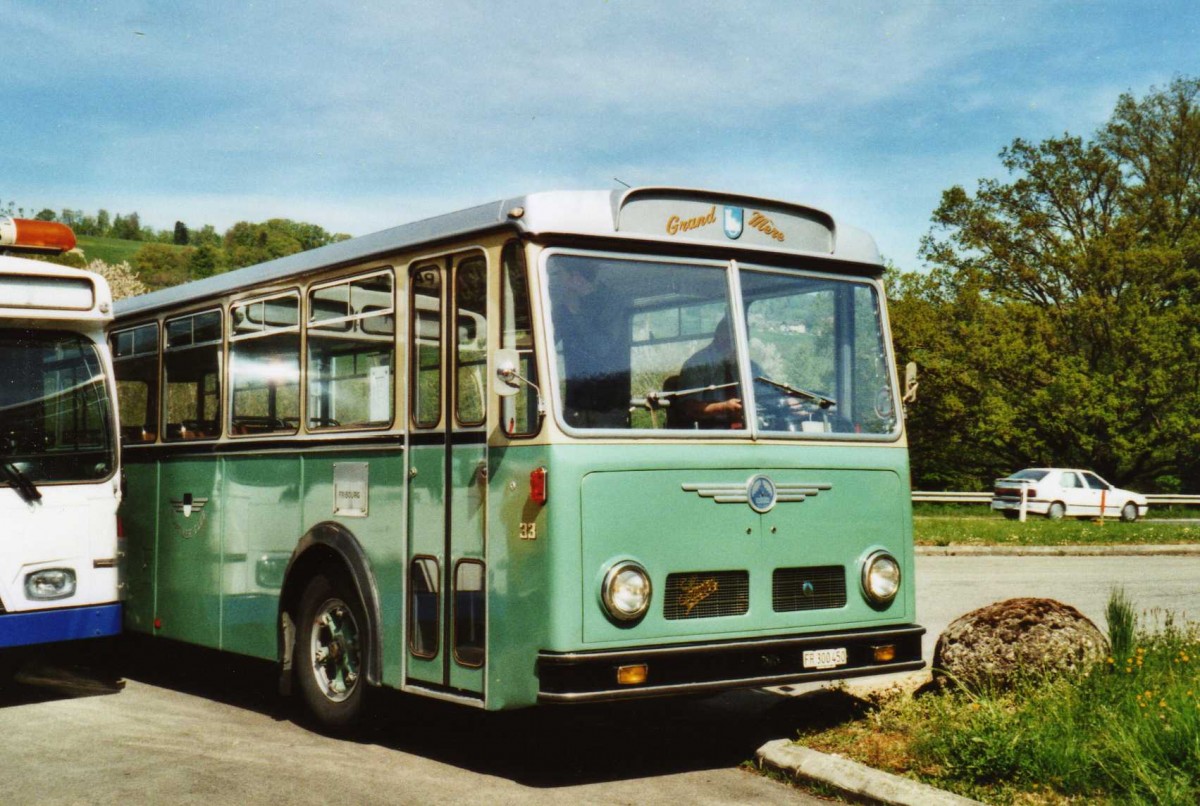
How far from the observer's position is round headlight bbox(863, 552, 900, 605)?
789cm

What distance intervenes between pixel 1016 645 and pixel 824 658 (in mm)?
1335

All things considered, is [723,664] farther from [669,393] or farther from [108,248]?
[108,248]

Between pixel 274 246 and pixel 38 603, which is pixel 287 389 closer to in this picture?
pixel 38 603

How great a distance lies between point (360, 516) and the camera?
328 inches

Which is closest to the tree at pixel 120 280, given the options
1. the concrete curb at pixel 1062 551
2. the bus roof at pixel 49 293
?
the concrete curb at pixel 1062 551

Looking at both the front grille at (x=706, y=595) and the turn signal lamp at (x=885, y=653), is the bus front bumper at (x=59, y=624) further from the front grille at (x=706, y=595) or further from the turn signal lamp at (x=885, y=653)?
the turn signal lamp at (x=885, y=653)

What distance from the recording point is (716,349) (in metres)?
7.67

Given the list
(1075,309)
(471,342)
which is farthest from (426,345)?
(1075,309)

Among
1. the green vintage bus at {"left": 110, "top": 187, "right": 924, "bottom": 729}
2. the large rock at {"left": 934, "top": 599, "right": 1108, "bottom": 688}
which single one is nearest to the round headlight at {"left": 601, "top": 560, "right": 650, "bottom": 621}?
the green vintage bus at {"left": 110, "top": 187, "right": 924, "bottom": 729}

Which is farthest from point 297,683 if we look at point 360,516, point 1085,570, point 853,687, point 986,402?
point 986,402

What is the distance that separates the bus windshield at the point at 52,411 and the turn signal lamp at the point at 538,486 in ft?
14.6

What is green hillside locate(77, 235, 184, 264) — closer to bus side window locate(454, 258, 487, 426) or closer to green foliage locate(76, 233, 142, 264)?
green foliage locate(76, 233, 142, 264)

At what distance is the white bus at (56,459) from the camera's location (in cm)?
952

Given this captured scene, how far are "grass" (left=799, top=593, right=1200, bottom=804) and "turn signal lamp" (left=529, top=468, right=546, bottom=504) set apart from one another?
2.05 m
